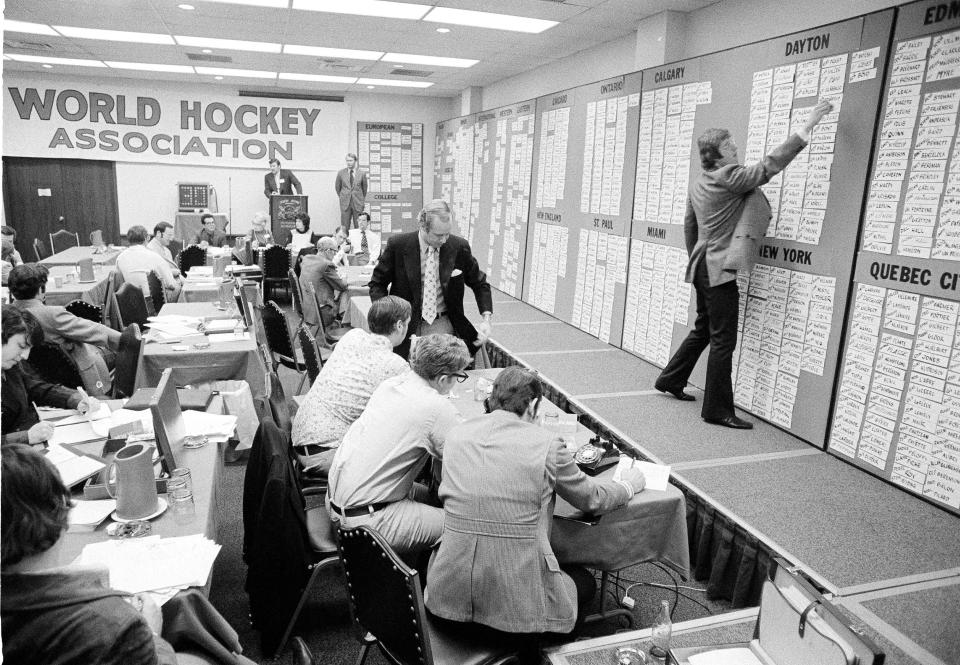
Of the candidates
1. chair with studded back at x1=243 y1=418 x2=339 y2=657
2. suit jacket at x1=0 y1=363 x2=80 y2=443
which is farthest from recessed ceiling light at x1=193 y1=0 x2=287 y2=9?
chair with studded back at x1=243 y1=418 x2=339 y2=657

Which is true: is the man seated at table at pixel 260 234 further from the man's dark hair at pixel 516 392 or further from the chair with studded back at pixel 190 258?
the man's dark hair at pixel 516 392

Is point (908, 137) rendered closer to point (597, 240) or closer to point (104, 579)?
point (597, 240)

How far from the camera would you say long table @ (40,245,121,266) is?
7539 mm

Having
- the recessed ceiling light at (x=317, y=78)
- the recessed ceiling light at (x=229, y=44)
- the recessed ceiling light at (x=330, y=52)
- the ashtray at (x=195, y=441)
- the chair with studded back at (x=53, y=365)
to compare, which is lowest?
the ashtray at (x=195, y=441)

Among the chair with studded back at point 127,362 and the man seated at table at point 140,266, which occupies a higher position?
the man seated at table at point 140,266

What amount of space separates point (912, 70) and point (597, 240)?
3.21 meters

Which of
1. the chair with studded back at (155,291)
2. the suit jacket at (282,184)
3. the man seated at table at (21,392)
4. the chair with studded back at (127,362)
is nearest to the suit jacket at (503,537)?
the man seated at table at (21,392)

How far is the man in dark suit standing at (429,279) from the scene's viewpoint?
4.27 meters

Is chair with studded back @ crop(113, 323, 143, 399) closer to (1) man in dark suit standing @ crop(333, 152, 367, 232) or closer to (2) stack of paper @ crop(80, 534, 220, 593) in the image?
(2) stack of paper @ crop(80, 534, 220, 593)

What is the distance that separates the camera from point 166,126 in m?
11.4

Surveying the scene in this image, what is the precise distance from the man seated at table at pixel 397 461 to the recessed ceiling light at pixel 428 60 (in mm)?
6572

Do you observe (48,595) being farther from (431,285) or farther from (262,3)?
(262,3)

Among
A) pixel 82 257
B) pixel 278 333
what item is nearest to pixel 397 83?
pixel 82 257

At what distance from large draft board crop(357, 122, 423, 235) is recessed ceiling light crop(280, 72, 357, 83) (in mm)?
1717
